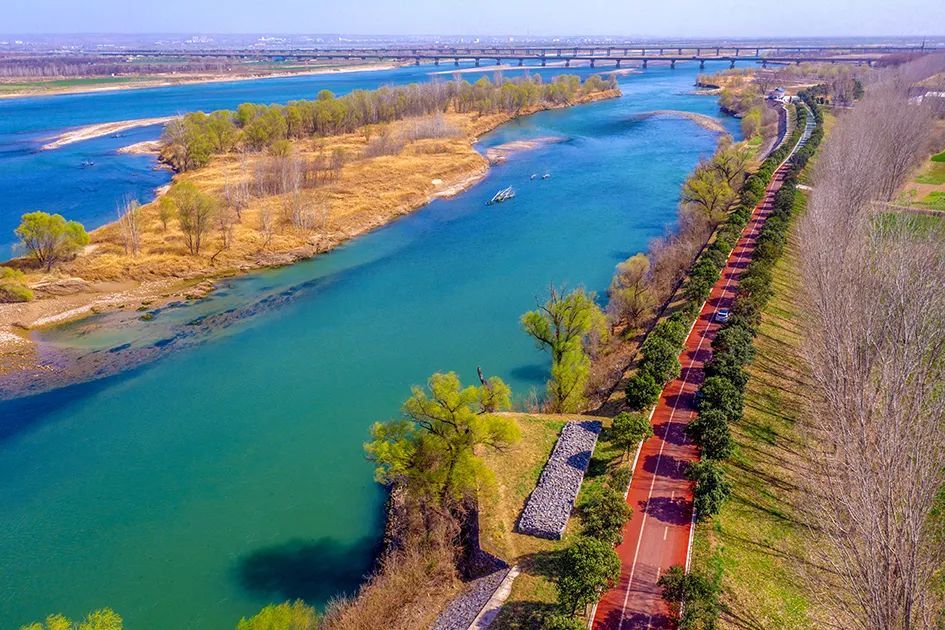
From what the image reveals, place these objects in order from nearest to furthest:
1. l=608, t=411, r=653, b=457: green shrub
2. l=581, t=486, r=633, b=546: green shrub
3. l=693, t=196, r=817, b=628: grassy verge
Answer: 1. l=693, t=196, r=817, b=628: grassy verge
2. l=581, t=486, r=633, b=546: green shrub
3. l=608, t=411, r=653, b=457: green shrub

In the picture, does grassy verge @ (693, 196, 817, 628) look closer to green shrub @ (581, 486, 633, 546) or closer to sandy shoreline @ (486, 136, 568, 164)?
green shrub @ (581, 486, 633, 546)

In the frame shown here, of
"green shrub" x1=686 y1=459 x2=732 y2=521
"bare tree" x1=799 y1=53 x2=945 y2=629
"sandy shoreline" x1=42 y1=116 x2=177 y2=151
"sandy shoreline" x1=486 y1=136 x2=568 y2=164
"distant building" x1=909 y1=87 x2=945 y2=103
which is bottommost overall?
"green shrub" x1=686 y1=459 x2=732 y2=521

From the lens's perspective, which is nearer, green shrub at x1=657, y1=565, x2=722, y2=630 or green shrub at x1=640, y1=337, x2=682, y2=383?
green shrub at x1=657, y1=565, x2=722, y2=630

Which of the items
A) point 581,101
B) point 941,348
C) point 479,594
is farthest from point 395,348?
point 581,101

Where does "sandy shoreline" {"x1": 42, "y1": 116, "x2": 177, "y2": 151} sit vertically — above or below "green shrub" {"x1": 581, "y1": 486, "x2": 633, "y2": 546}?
above

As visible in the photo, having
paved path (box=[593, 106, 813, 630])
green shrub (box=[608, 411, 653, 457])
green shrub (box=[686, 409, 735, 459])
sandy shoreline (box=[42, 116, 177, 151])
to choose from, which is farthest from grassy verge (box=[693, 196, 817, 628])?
sandy shoreline (box=[42, 116, 177, 151])

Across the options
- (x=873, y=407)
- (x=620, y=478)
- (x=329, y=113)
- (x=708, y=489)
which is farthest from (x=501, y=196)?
(x=873, y=407)

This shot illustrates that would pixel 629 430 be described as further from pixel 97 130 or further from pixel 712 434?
pixel 97 130

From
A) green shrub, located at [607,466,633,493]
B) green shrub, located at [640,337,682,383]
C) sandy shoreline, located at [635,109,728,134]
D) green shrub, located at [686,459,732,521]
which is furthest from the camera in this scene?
sandy shoreline, located at [635,109,728,134]

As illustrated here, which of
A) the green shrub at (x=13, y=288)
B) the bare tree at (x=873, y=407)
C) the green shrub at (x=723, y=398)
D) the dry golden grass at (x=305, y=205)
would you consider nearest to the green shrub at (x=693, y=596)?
the bare tree at (x=873, y=407)
